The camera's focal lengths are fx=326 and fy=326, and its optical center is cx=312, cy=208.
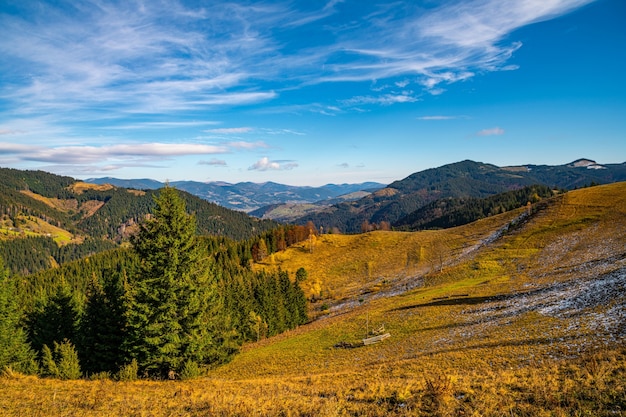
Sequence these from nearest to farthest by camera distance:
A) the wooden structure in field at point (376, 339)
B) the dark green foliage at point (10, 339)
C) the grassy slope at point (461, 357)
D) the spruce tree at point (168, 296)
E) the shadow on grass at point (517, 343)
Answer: the grassy slope at point (461, 357) < the spruce tree at point (168, 296) < the shadow on grass at point (517, 343) < the dark green foliage at point (10, 339) < the wooden structure in field at point (376, 339)

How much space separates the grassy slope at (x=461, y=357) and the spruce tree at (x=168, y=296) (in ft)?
8.74

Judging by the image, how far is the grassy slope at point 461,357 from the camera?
12562mm

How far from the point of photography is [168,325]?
21172 millimetres

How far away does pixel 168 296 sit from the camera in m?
21.5

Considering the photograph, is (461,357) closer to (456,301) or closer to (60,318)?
(456,301)

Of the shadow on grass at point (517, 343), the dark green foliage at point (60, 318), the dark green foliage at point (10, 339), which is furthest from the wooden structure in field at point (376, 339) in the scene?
the dark green foliage at point (60, 318)

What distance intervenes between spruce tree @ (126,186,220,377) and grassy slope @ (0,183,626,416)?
266 centimetres

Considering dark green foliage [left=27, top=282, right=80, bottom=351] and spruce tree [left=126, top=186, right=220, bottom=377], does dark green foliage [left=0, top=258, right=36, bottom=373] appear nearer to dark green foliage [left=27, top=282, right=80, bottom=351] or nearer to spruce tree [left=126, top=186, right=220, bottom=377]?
dark green foliage [left=27, top=282, right=80, bottom=351]

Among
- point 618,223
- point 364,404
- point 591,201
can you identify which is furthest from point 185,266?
point 591,201

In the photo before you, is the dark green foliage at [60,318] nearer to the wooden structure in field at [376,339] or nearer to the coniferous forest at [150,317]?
the coniferous forest at [150,317]

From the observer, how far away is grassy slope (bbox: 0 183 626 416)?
1256 cm

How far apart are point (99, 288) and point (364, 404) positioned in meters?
34.7

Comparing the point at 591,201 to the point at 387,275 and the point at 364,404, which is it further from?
the point at 364,404

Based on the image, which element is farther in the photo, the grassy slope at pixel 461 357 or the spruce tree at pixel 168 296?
the spruce tree at pixel 168 296
